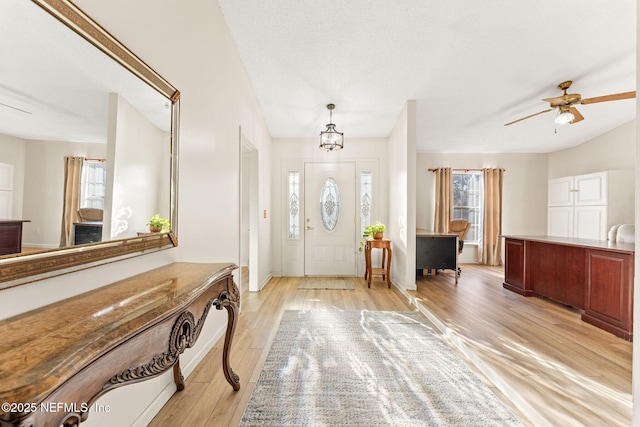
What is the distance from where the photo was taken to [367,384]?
6.22ft

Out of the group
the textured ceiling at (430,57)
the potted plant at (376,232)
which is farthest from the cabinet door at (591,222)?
the potted plant at (376,232)

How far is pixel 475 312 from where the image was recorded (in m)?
3.20

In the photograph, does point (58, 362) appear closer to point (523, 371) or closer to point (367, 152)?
point (523, 371)

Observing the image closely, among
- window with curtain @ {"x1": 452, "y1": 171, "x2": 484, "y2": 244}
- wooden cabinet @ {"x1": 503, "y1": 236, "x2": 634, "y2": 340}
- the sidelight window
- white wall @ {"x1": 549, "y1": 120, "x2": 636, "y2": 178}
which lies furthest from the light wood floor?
white wall @ {"x1": 549, "y1": 120, "x2": 636, "y2": 178}

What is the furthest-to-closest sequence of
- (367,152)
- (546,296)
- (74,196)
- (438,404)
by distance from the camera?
(367,152) → (546,296) → (438,404) → (74,196)

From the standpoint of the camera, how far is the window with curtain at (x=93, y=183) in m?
1.15

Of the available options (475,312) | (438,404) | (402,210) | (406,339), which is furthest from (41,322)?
(402,210)

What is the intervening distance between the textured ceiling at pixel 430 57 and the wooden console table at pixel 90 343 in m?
2.53

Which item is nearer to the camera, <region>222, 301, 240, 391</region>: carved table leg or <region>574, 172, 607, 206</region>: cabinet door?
<region>222, 301, 240, 391</region>: carved table leg

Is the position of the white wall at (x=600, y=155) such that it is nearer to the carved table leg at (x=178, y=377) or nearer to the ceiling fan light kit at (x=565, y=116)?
the ceiling fan light kit at (x=565, y=116)

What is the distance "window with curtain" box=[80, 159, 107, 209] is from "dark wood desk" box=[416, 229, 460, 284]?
4.25 metres

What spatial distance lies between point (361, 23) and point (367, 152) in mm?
2830

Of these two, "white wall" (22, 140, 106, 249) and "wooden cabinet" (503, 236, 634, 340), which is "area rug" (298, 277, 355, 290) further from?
"white wall" (22, 140, 106, 249)

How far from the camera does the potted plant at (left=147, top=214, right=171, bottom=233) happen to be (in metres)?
1.58
